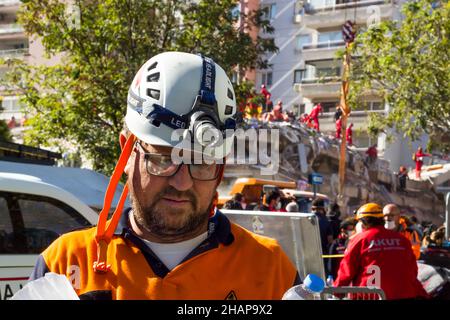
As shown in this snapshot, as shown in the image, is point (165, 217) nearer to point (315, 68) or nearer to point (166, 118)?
point (166, 118)

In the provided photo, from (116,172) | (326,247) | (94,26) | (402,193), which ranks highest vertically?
(94,26)

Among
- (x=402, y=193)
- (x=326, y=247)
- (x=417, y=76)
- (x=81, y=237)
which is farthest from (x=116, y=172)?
(x=402, y=193)

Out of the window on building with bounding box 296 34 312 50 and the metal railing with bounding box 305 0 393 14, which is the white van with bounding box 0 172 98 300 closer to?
the metal railing with bounding box 305 0 393 14

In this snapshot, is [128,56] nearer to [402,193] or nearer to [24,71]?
[24,71]

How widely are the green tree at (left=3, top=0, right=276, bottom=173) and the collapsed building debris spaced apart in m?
7.91

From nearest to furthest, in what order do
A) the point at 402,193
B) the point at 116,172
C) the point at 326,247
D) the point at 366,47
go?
1. the point at 116,172
2. the point at 326,247
3. the point at 366,47
4. the point at 402,193

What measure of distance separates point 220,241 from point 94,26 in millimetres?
12408

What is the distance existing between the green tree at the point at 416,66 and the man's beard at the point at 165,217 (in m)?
14.3

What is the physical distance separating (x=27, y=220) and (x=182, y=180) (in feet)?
11.9

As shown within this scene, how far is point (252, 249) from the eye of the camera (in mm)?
2199

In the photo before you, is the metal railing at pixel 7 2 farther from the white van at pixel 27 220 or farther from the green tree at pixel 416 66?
the white van at pixel 27 220

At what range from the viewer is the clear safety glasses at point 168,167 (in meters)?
2.10

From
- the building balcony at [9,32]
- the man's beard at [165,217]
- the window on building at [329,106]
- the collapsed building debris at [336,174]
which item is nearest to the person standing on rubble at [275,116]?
the collapsed building debris at [336,174]
